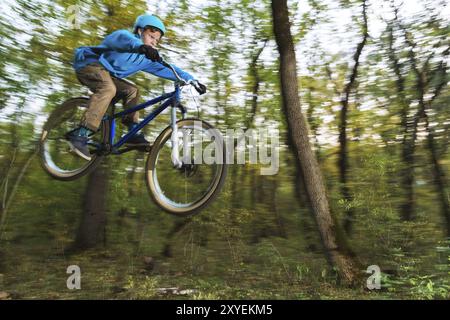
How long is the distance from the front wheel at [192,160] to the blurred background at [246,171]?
155 centimetres

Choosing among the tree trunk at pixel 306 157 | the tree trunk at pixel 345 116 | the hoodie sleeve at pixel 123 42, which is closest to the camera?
the hoodie sleeve at pixel 123 42

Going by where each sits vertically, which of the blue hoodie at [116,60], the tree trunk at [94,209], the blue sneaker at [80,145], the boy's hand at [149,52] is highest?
the blue hoodie at [116,60]

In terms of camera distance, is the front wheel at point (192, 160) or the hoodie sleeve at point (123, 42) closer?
the front wheel at point (192, 160)

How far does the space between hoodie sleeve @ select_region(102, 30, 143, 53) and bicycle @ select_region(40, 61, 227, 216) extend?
307 millimetres

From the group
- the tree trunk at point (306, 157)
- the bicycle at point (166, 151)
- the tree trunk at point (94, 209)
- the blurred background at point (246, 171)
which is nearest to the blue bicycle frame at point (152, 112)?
the bicycle at point (166, 151)

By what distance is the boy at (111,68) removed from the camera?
3.20 metres

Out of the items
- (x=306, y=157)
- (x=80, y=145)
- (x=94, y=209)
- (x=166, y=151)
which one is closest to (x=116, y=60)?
(x=80, y=145)

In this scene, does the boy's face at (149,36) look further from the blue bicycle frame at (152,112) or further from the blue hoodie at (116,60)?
the blue bicycle frame at (152,112)

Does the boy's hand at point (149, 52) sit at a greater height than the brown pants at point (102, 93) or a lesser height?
greater

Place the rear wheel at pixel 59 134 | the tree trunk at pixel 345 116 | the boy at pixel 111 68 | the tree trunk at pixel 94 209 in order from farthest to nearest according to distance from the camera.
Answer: the tree trunk at pixel 345 116 → the tree trunk at pixel 94 209 → the rear wheel at pixel 59 134 → the boy at pixel 111 68

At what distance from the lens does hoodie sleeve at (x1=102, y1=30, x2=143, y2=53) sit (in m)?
3.05

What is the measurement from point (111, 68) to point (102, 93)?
0.25 meters

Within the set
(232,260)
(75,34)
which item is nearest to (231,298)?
(232,260)

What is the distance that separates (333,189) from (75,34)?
16.0ft
